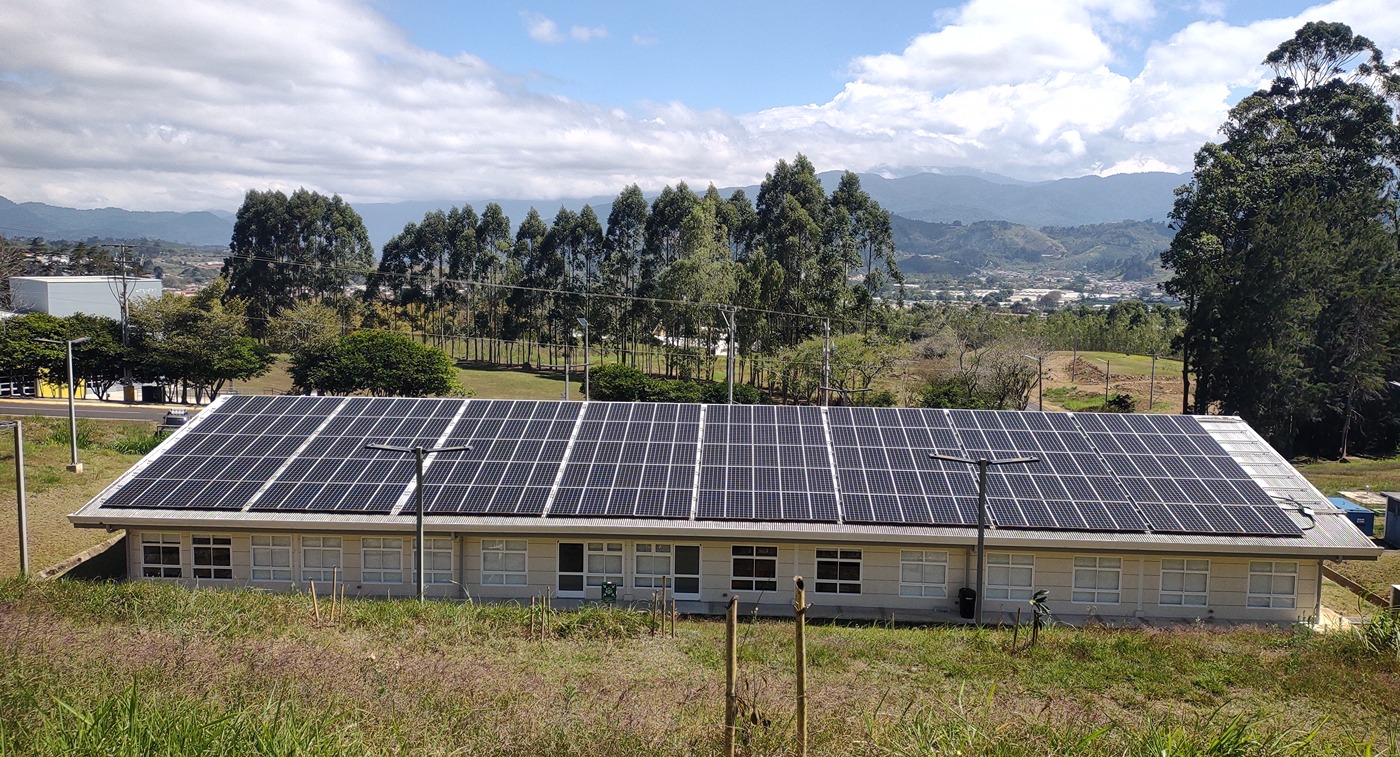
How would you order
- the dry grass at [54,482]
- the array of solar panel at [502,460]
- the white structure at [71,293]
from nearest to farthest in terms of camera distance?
the array of solar panel at [502,460], the dry grass at [54,482], the white structure at [71,293]

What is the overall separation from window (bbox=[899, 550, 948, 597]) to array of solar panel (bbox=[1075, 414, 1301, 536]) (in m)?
5.33

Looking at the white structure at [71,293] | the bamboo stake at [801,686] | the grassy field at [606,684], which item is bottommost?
the grassy field at [606,684]

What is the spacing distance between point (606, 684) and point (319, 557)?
44.5 feet

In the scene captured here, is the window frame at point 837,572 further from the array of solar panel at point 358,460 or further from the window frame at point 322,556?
the window frame at point 322,556

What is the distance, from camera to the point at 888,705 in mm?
12555

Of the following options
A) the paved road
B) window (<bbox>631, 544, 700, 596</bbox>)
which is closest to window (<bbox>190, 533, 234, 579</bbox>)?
window (<bbox>631, 544, 700, 596</bbox>)

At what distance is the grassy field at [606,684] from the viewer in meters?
Result: 7.91

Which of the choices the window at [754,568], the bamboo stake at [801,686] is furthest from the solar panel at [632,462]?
the bamboo stake at [801,686]

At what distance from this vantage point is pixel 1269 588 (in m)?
23.6

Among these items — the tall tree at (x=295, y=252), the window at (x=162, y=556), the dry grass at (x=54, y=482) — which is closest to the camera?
the window at (x=162, y=556)

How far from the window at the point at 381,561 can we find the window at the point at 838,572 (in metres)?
10.8

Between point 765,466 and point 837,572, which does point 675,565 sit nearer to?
point 765,466

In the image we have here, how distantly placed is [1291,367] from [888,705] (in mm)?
50530

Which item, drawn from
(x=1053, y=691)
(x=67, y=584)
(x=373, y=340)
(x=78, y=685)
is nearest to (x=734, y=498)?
(x=1053, y=691)
